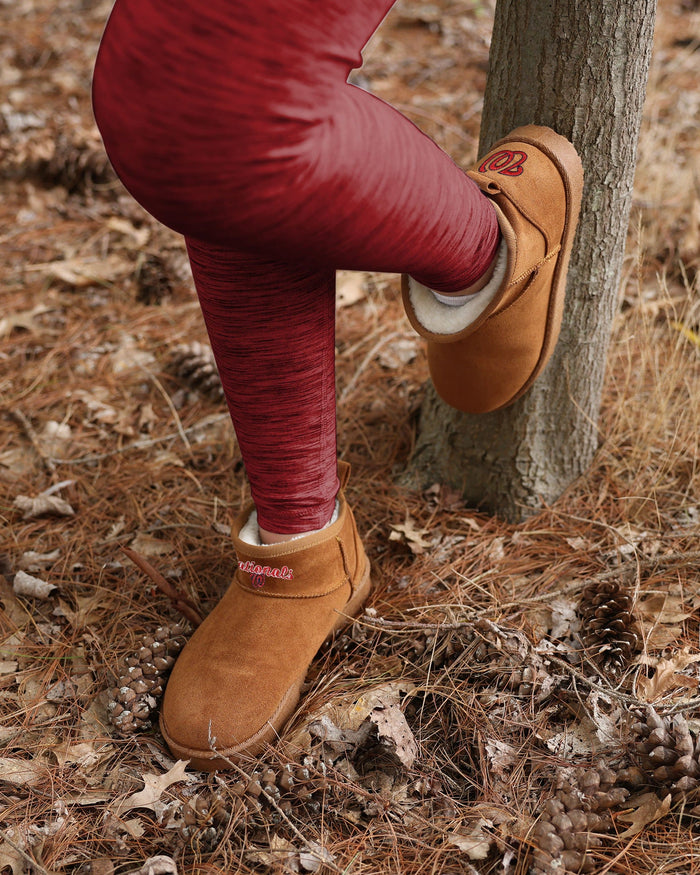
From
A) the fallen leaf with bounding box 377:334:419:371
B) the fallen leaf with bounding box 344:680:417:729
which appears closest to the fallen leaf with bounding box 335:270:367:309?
the fallen leaf with bounding box 377:334:419:371

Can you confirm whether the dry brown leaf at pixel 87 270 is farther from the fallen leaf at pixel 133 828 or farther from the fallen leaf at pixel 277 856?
the fallen leaf at pixel 277 856

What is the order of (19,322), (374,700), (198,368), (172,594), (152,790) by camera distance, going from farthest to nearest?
(19,322) → (198,368) → (172,594) → (374,700) → (152,790)

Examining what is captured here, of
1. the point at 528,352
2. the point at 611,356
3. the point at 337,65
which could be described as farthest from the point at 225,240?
the point at 611,356

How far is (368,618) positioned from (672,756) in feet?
1.83

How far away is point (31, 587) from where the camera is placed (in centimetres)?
147

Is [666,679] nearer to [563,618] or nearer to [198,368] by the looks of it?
[563,618]

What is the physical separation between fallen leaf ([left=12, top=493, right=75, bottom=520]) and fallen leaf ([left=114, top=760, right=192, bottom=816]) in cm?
72

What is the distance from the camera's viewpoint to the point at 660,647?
4.09 feet

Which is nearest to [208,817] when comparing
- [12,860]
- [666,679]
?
[12,860]

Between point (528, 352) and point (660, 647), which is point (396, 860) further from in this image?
point (528, 352)

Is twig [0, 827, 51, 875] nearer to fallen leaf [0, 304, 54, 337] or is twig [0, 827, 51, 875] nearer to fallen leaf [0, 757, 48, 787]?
fallen leaf [0, 757, 48, 787]

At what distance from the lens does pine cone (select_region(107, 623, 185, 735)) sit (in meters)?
1.22

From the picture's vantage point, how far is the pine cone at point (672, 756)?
993 mm

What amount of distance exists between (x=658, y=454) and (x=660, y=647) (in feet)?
1.73
